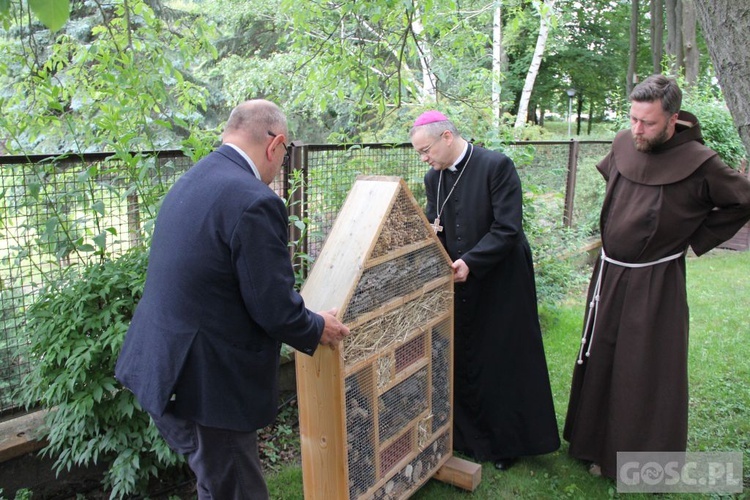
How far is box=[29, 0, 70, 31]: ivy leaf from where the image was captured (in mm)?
1467

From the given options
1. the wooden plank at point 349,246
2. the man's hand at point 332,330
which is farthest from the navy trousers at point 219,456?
the wooden plank at point 349,246

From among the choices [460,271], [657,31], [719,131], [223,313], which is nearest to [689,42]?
[657,31]

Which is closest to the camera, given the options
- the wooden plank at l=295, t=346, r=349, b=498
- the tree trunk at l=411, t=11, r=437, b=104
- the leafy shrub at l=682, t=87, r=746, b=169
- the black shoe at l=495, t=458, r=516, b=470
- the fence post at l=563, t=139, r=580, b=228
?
the wooden plank at l=295, t=346, r=349, b=498

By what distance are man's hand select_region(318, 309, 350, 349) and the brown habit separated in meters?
1.77

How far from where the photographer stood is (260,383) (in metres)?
2.20

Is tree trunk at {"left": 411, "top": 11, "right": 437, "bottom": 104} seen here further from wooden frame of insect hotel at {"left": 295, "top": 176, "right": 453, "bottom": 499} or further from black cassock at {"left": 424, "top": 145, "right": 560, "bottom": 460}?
wooden frame of insect hotel at {"left": 295, "top": 176, "right": 453, "bottom": 499}

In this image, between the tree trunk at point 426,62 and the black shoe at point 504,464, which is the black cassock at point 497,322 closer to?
the black shoe at point 504,464

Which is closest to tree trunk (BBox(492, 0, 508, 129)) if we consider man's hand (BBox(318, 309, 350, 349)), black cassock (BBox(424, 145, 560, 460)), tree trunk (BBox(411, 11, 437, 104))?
tree trunk (BBox(411, 11, 437, 104))

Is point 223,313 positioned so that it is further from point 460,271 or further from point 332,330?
point 460,271

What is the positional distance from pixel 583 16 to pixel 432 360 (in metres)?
26.2

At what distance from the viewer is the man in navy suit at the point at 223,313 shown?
202 centimetres

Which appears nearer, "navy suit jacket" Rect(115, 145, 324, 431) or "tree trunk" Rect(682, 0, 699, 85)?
"navy suit jacket" Rect(115, 145, 324, 431)

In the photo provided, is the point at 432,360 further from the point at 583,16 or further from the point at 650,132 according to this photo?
the point at 583,16

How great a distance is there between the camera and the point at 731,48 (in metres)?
2.66
